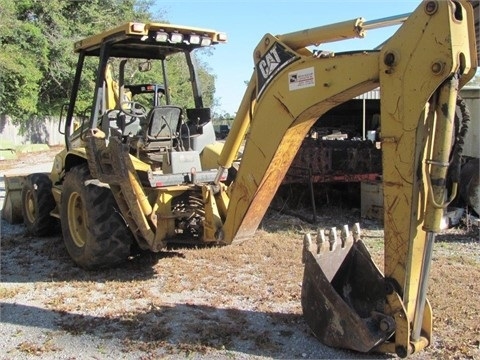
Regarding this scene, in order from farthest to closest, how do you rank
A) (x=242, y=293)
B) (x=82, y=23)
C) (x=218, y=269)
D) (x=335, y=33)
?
1. (x=82, y=23)
2. (x=218, y=269)
3. (x=242, y=293)
4. (x=335, y=33)

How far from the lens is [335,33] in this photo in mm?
3479

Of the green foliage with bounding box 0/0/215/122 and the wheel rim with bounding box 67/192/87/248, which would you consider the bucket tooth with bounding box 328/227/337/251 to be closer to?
the wheel rim with bounding box 67/192/87/248

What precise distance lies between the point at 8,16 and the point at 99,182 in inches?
755

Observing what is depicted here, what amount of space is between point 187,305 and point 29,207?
3.76 metres

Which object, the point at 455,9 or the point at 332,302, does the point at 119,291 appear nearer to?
the point at 332,302

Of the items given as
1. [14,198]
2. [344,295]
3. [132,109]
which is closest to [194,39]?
[132,109]

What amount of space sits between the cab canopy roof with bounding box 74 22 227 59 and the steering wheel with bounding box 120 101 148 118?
54cm

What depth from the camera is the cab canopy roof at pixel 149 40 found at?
504 cm

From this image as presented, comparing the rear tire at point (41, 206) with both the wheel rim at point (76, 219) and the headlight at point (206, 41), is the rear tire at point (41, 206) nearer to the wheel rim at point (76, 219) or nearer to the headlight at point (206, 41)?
the wheel rim at point (76, 219)

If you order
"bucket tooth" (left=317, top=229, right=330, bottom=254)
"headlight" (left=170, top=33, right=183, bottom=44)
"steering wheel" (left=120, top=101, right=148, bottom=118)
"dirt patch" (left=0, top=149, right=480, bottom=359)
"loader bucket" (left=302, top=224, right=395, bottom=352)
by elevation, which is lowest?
"dirt patch" (left=0, top=149, right=480, bottom=359)

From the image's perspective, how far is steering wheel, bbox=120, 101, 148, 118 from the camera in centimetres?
566

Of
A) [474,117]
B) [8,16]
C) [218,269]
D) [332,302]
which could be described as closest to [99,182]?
[218,269]

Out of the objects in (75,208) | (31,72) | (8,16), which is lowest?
(75,208)

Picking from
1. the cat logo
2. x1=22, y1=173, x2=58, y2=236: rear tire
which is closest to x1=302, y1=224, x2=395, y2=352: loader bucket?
the cat logo
